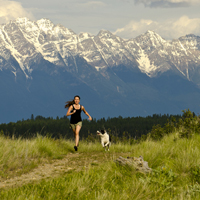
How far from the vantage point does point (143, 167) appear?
8.84 metres

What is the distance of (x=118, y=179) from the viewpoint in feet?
27.1

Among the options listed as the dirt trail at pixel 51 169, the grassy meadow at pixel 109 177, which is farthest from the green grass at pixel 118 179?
the dirt trail at pixel 51 169

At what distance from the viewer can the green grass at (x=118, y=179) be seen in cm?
704

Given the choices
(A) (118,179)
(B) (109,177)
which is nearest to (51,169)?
(B) (109,177)

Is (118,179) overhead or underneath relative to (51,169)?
overhead

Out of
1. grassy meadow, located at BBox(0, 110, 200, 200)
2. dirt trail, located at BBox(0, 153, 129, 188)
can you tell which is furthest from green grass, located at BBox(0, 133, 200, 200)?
dirt trail, located at BBox(0, 153, 129, 188)

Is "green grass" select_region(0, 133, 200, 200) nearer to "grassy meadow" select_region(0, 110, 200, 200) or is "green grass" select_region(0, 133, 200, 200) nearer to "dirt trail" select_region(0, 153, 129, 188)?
"grassy meadow" select_region(0, 110, 200, 200)

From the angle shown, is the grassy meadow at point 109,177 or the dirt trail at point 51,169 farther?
the dirt trail at point 51,169

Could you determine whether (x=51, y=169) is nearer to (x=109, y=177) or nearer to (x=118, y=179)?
(x=109, y=177)

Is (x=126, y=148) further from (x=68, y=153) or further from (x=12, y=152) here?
(x=12, y=152)

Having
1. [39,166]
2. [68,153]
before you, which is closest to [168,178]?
[39,166]

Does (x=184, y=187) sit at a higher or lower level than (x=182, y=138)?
lower

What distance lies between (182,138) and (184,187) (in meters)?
4.71

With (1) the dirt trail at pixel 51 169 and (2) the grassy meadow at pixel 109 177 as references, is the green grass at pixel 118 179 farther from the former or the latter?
(1) the dirt trail at pixel 51 169
